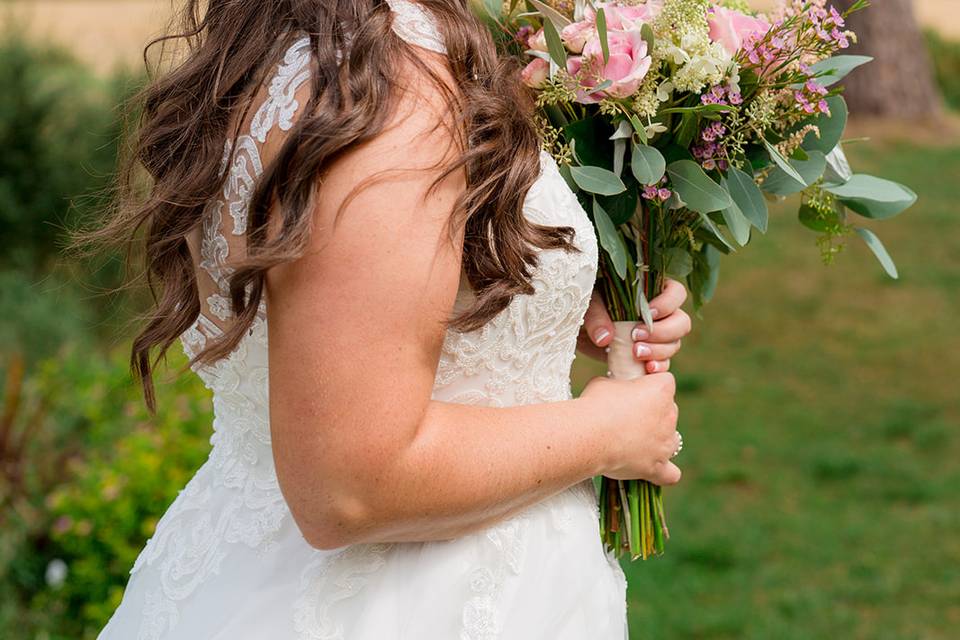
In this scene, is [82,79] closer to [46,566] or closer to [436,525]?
[46,566]

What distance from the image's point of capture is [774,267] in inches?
344

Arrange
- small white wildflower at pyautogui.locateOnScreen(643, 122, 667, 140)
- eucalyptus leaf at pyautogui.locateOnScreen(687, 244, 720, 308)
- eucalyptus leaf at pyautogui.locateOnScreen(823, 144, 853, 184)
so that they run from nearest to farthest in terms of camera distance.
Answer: small white wildflower at pyautogui.locateOnScreen(643, 122, 667, 140) → eucalyptus leaf at pyautogui.locateOnScreen(823, 144, 853, 184) → eucalyptus leaf at pyautogui.locateOnScreen(687, 244, 720, 308)

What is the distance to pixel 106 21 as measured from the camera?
56.1 feet

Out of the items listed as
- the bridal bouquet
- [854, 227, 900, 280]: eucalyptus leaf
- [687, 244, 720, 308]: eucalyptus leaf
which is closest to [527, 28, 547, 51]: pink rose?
the bridal bouquet

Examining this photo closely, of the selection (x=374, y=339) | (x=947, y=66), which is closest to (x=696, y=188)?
(x=374, y=339)

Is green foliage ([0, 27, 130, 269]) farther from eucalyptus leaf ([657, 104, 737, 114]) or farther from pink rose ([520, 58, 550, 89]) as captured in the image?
eucalyptus leaf ([657, 104, 737, 114])

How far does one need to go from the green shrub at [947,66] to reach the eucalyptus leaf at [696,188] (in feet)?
46.6

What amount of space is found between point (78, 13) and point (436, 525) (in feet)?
65.3

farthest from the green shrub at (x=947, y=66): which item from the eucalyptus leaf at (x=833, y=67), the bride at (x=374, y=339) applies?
the bride at (x=374, y=339)

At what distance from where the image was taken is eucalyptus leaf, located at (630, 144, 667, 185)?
1718 mm

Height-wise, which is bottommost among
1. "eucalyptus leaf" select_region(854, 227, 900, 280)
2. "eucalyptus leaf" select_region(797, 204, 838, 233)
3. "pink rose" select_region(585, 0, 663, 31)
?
"eucalyptus leaf" select_region(854, 227, 900, 280)

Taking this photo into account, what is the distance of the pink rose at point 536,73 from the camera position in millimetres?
1830

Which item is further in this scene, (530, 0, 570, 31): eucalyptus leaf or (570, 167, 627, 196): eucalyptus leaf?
(530, 0, 570, 31): eucalyptus leaf

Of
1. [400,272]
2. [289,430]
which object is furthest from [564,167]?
[289,430]
